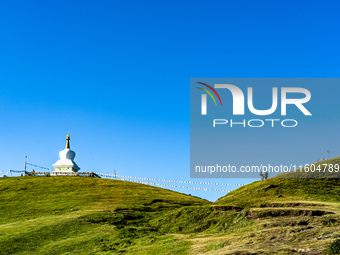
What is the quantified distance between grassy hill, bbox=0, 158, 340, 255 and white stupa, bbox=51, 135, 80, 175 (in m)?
37.3

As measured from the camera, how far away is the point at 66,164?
125188 mm

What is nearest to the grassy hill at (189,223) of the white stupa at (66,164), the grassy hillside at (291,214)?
the grassy hillside at (291,214)

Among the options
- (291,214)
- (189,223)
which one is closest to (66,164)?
(189,223)

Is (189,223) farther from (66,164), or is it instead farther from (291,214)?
(66,164)

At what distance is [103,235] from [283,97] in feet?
92.5

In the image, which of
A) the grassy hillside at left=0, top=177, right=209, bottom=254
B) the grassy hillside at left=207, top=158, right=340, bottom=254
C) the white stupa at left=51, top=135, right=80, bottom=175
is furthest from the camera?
the white stupa at left=51, top=135, right=80, bottom=175

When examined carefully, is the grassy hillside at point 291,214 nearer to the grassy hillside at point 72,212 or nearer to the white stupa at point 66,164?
the grassy hillside at point 72,212

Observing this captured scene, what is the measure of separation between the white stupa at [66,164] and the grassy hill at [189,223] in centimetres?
3734

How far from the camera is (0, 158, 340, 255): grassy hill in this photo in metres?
28.8

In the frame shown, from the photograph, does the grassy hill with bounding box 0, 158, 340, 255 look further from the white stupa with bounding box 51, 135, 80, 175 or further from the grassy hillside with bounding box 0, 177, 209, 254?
the white stupa with bounding box 51, 135, 80, 175

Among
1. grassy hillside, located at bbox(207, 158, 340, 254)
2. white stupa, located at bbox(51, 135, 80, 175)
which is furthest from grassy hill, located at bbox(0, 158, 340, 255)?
white stupa, located at bbox(51, 135, 80, 175)

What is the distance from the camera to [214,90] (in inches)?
2484

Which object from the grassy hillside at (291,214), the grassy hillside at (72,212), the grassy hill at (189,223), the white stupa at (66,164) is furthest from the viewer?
the white stupa at (66,164)

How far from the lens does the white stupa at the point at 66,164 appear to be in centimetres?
12444
